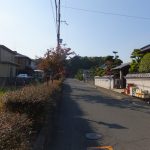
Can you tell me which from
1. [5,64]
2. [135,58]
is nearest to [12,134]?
[135,58]

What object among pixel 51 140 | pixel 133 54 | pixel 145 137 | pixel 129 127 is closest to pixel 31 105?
pixel 51 140

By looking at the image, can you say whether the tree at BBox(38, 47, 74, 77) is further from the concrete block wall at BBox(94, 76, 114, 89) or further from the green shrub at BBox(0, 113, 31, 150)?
the green shrub at BBox(0, 113, 31, 150)

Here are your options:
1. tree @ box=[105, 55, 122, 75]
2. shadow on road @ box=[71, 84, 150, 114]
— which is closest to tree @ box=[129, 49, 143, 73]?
shadow on road @ box=[71, 84, 150, 114]

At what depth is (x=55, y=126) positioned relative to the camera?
1298cm

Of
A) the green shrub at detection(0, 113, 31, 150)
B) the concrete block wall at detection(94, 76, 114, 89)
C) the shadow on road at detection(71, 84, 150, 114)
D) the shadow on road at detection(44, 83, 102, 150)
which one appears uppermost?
the concrete block wall at detection(94, 76, 114, 89)

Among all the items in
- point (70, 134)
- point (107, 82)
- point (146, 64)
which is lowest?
point (70, 134)

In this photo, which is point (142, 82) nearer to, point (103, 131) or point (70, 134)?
point (103, 131)

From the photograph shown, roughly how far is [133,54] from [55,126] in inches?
1034

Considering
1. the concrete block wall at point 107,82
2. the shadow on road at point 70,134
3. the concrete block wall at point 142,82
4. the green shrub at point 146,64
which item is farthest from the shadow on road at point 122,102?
the concrete block wall at point 107,82

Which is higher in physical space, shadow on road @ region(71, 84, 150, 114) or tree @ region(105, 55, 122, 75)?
tree @ region(105, 55, 122, 75)

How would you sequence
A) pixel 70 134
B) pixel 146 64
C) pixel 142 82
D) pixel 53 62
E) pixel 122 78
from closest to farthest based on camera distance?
pixel 70 134
pixel 142 82
pixel 146 64
pixel 53 62
pixel 122 78

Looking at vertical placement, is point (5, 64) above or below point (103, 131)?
above

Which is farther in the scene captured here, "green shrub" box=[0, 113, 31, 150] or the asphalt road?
the asphalt road

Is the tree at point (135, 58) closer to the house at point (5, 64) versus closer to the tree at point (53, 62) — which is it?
the tree at point (53, 62)
